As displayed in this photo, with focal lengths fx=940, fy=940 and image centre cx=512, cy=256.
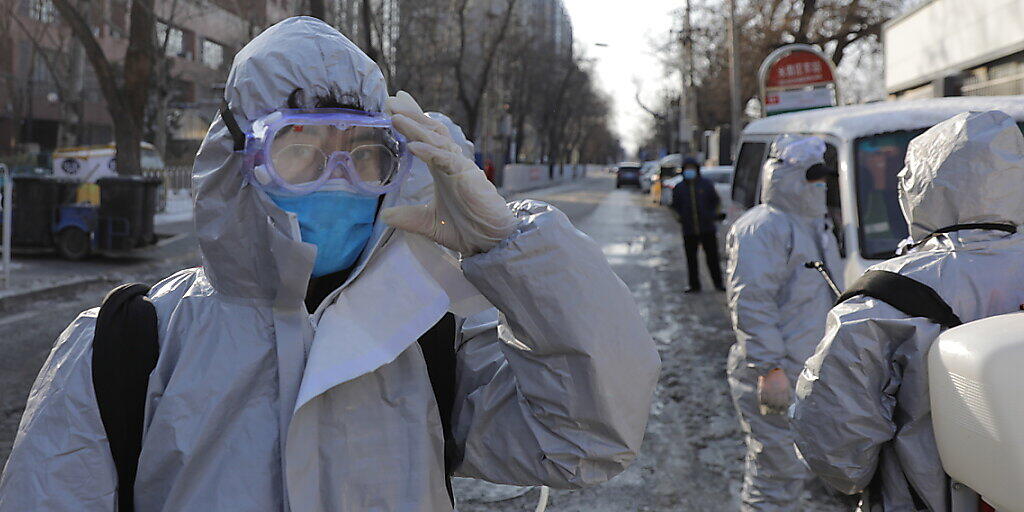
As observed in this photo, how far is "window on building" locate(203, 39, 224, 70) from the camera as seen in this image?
59688 mm

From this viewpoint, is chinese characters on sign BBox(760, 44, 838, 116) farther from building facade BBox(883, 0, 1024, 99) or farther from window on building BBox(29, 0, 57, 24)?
window on building BBox(29, 0, 57, 24)

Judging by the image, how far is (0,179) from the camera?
12.0 meters

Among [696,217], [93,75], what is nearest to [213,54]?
[93,75]

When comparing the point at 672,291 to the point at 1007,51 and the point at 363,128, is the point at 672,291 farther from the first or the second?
the point at 363,128

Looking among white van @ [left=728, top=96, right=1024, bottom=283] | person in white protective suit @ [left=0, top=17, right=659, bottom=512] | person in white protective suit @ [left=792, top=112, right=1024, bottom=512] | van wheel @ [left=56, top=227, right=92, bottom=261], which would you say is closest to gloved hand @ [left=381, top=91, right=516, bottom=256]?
person in white protective suit @ [left=0, top=17, right=659, bottom=512]

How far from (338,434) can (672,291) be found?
10.8 metres

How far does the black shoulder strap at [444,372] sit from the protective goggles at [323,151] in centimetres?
29

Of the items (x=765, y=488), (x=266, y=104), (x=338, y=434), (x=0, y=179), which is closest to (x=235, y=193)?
(x=266, y=104)

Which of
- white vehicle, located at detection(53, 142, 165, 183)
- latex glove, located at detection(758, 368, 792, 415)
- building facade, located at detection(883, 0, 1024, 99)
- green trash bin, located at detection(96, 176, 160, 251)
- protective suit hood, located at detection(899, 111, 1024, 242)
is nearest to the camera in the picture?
protective suit hood, located at detection(899, 111, 1024, 242)

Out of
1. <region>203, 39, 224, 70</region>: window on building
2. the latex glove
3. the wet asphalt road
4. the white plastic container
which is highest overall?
<region>203, 39, 224, 70</region>: window on building

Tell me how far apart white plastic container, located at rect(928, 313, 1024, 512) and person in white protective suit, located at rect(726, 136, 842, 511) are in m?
1.79

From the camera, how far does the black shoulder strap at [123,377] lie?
1612 millimetres

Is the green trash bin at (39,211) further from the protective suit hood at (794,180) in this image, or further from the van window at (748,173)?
the protective suit hood at (794,180)

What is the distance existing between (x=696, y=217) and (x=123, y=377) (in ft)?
36.2
